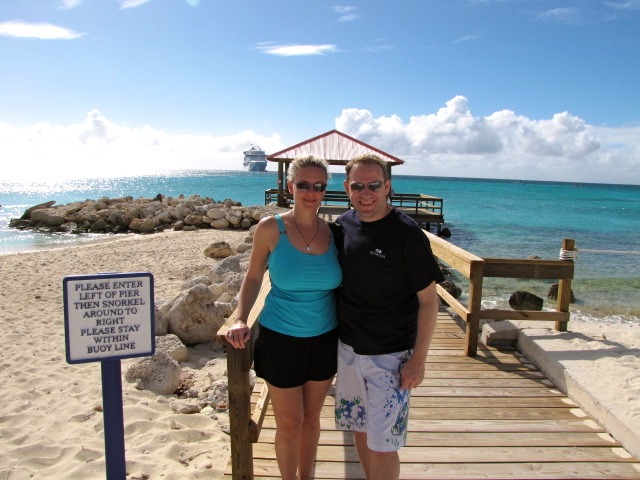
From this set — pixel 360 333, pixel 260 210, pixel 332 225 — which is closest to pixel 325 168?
pixel 332 225

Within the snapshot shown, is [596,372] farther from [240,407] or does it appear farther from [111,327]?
[111,327]

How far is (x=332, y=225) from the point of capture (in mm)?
2465

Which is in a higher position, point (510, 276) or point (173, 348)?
point (510, 276)

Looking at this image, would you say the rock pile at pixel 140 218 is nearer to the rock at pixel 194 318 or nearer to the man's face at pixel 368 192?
the rock at pixel 194 318

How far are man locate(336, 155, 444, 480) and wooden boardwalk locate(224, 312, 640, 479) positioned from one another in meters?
0.79

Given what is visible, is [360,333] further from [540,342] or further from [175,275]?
[175,275]

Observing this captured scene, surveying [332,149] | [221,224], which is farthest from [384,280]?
[221,224]

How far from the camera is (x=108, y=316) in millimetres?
1872

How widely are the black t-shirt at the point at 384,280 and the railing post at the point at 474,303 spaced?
2.47 m

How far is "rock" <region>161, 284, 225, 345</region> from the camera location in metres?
6.05

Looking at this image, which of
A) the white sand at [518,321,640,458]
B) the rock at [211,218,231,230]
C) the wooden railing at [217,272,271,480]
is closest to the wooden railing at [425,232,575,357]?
the white sand at [518,321,640,458]

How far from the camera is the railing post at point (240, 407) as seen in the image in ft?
7.73

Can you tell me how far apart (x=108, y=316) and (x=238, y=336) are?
2.01ft

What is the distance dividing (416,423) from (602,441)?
120 cm
